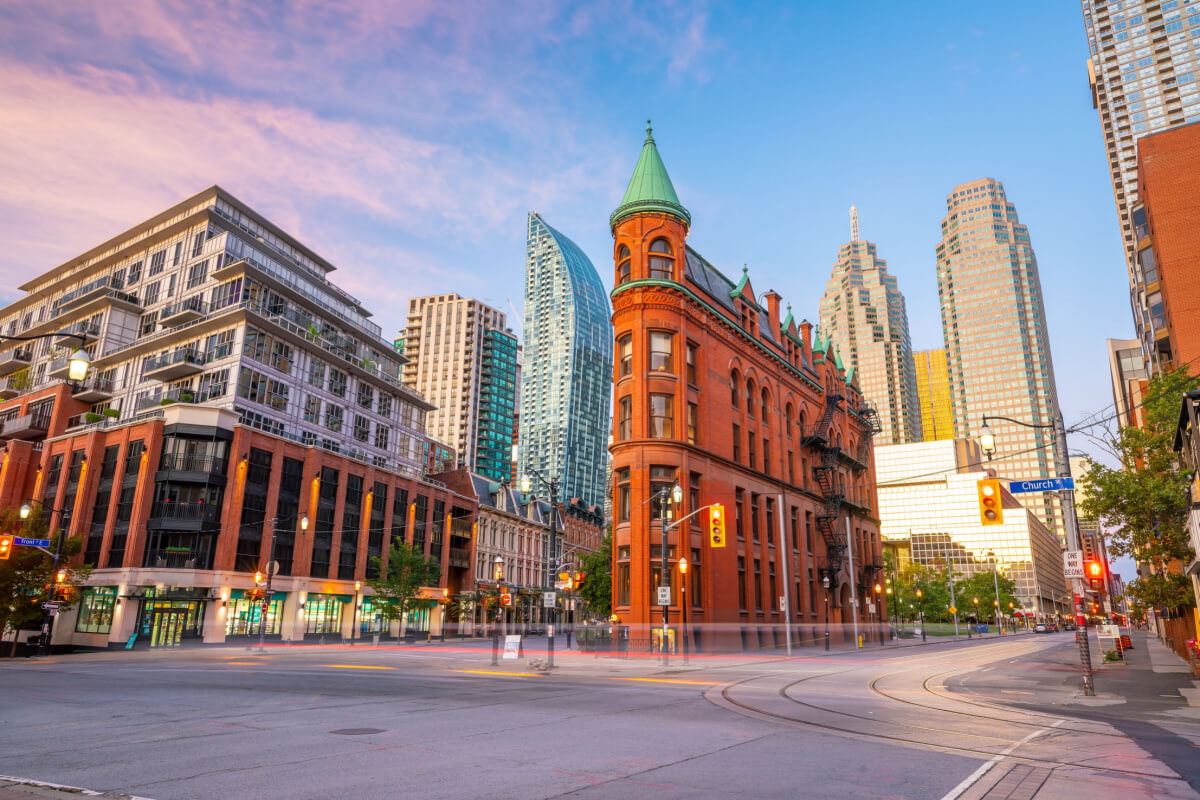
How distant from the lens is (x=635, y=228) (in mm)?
45469

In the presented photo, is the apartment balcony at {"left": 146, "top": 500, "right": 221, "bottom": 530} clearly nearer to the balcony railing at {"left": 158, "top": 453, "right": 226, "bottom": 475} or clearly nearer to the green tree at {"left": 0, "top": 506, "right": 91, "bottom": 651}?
the balcony railing at {"left": 158, "top": 453, "right": 226, "bottom": 475}

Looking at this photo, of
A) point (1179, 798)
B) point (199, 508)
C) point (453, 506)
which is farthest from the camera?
point (453, 506)

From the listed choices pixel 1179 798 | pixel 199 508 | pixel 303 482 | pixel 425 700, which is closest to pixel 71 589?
pixel 199 508

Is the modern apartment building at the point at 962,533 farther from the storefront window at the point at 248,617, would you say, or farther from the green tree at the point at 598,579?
the storefront window at the point at 248,617

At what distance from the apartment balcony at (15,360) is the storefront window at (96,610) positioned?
4116cm

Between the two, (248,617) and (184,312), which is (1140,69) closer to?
(184,312)

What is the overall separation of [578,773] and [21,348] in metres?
102

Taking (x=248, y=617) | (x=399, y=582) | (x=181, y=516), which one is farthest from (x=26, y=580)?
(x=399, y=582)

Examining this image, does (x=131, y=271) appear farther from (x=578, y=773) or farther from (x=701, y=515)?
(x=578, y=773)

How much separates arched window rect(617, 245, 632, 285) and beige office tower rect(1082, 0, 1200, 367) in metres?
128

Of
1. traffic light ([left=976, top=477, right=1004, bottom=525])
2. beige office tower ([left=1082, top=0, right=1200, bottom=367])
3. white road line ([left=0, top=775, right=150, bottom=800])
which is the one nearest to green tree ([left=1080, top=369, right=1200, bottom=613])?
traffic light ([left=976, top=477, right=1004, bottom=525])

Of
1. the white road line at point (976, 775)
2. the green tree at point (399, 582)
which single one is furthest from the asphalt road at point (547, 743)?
the green tree at point (399, 582)

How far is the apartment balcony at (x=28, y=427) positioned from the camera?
68.4 metres

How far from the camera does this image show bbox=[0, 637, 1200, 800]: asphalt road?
8.22 m
